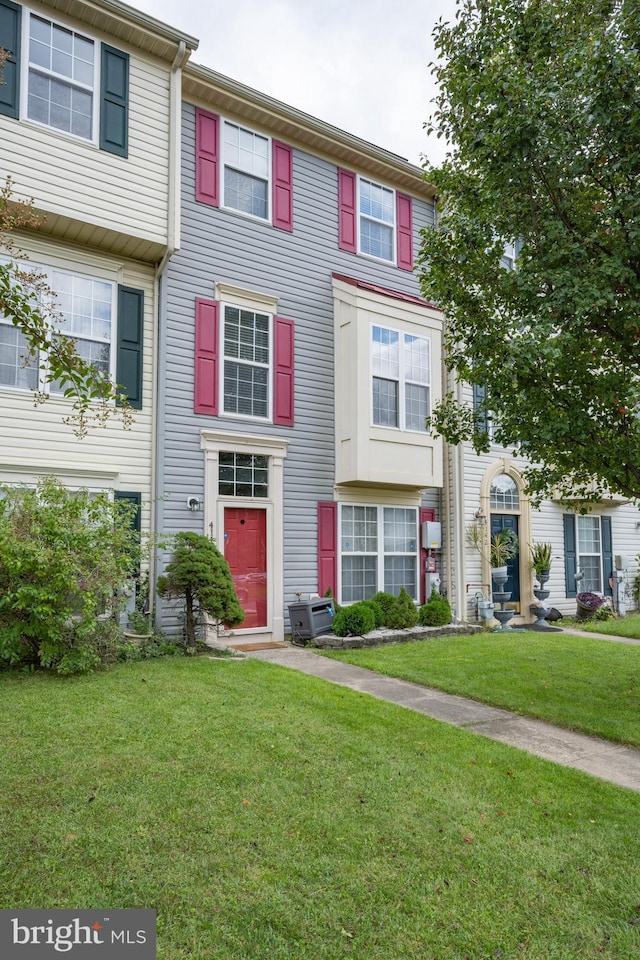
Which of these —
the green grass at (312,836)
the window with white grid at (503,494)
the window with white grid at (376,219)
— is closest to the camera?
the green grass at (312,836)

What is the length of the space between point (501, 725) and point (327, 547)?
547cm

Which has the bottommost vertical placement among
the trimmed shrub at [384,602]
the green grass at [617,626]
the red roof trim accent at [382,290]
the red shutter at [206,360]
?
the green grass at [617,626]

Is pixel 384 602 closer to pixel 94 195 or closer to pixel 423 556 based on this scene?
pixel 423 556

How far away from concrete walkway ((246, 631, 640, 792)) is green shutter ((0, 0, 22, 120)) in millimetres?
7866

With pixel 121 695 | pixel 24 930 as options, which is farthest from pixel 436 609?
pixel 24 930

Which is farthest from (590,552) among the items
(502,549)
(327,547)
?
(327,547)

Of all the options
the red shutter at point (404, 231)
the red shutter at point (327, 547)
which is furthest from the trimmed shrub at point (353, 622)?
the red shutter at point (404, 231)

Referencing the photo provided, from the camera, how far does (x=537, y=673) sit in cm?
797

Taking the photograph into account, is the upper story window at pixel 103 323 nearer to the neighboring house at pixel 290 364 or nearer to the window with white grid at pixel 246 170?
the neighboring house at pixel 290 364

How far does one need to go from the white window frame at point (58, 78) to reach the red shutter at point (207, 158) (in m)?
1.67

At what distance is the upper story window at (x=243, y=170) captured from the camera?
33.7 feet

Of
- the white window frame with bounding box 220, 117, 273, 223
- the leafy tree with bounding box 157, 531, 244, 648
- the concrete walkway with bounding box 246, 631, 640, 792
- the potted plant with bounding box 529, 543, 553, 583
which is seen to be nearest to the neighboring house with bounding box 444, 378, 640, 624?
the potted plant with bounding box 529, 543, 553, 583

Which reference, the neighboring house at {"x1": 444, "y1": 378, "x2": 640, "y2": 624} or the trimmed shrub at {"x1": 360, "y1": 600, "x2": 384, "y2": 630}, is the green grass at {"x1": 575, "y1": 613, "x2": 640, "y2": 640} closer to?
the neighboring house at {"x1": 444, "y1": 378, "x2": 640, "y2": 624}

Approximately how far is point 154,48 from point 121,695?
8.90 metres
